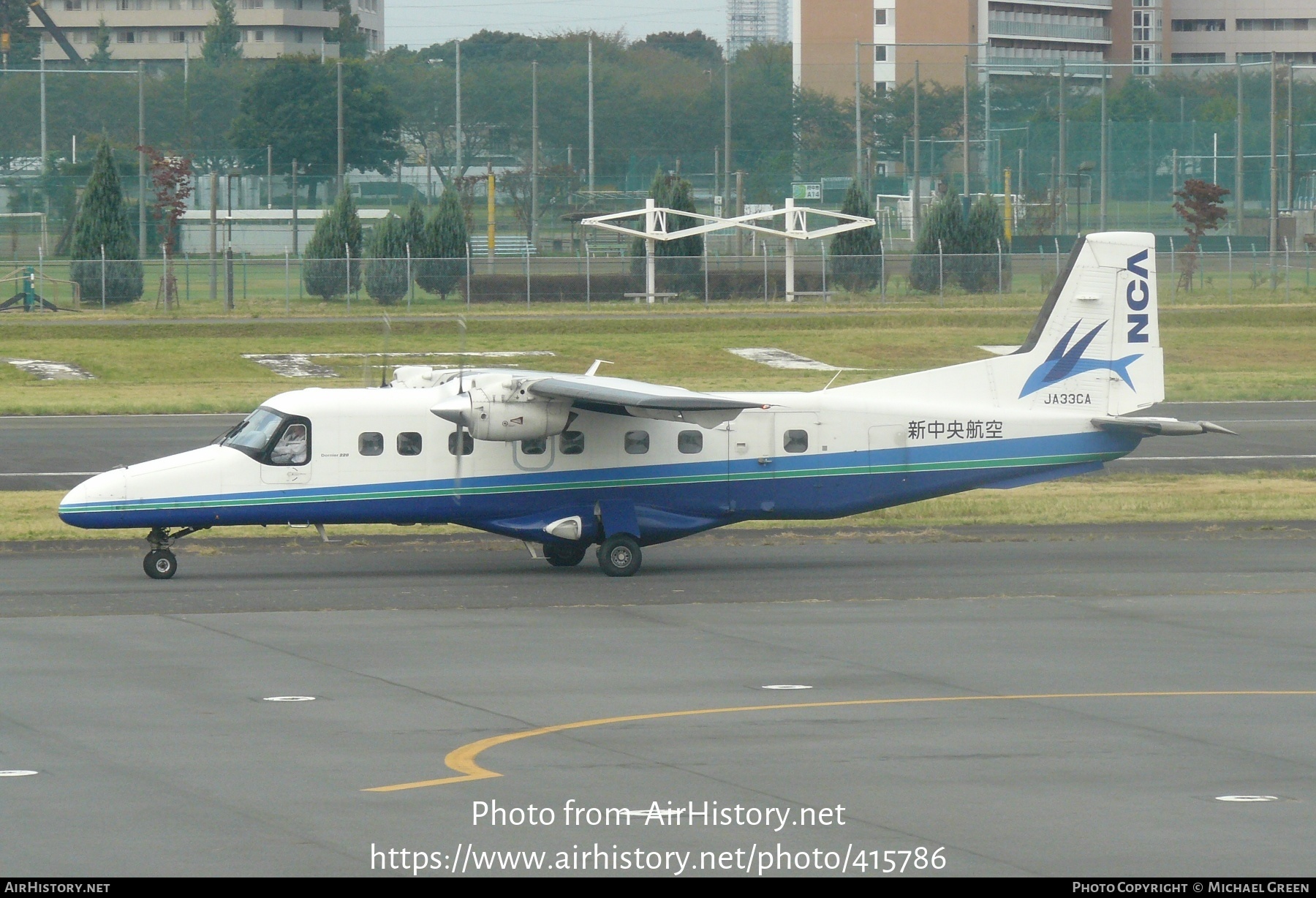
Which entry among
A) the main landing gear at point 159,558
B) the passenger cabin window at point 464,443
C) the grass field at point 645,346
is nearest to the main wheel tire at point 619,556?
the passenger cabin window at point 464,443

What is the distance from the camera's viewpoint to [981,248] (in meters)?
63.9

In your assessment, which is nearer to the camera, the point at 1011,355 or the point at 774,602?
the point at 774,602

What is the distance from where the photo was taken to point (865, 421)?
22484 mm

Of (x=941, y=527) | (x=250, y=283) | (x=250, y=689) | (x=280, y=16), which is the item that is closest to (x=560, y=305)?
(x=250, y=283)

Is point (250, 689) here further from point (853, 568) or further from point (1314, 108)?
point (1314, 108)

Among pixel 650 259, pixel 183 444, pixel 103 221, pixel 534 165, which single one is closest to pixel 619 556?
pixel 183 444

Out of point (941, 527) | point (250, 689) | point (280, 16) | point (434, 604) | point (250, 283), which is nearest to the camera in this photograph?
point (250, 689)

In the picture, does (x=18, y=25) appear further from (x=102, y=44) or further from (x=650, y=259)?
(x=650, y=259)

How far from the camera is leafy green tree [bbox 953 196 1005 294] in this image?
6169cm

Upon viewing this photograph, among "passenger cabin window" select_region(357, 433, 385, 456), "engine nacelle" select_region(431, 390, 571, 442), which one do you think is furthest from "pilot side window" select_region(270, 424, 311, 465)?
"engine nacelle" select_region(431, 390, 571, 442)

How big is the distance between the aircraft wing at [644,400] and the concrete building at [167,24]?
431 ft

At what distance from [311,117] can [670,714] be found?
81.1 meters

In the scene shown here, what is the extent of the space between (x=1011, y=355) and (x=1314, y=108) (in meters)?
71.0

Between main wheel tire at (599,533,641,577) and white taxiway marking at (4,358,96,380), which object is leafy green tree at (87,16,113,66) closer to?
white taxiway marking at (4,358,96,380)
